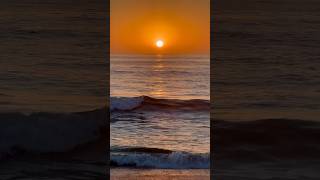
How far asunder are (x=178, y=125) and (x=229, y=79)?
1.00 meters

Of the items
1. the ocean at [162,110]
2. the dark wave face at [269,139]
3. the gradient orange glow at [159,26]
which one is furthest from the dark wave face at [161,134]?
the dark wave face at [269,139]

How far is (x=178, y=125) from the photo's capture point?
5.66m

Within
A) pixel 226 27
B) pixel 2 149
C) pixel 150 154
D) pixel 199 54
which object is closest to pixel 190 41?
pixel 199 54

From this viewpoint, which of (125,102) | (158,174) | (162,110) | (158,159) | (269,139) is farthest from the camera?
(125,102)

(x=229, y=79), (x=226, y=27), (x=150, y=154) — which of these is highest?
(x=226, y=27)

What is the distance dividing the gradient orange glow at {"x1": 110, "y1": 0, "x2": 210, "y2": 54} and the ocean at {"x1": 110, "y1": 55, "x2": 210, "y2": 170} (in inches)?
3.4

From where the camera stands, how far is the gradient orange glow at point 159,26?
5.41m

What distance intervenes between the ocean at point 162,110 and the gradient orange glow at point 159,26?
0.09 metres

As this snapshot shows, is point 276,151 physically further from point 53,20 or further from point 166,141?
point 53,20

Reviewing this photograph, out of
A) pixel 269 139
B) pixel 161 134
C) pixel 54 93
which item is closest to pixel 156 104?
pixel 161 134

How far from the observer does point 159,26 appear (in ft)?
18.1

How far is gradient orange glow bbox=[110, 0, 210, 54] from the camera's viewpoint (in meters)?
5.41

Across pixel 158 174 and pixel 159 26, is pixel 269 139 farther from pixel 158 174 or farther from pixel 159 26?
pixel 159 26

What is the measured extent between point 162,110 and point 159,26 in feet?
2.61
